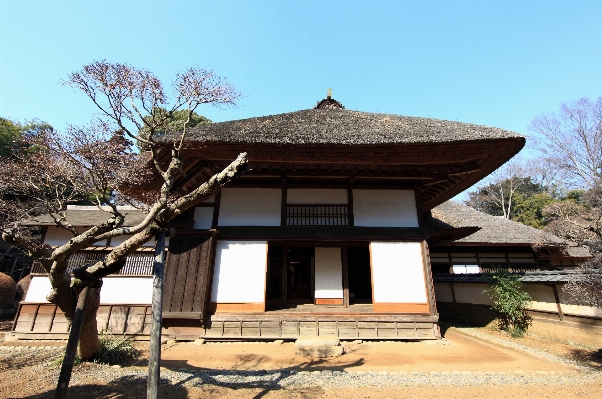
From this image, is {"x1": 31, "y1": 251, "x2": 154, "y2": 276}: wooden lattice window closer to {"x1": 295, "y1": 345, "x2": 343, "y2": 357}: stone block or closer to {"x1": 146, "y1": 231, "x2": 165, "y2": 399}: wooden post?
{"x1": 295, "y1": 345, "x2": 343, "y2": 357}: stone block

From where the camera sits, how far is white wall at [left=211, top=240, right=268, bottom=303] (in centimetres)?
809

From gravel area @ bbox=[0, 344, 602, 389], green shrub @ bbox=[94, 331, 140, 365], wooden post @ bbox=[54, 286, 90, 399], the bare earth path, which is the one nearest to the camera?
wooden post @ bbox=[54, 286, 90, 399]

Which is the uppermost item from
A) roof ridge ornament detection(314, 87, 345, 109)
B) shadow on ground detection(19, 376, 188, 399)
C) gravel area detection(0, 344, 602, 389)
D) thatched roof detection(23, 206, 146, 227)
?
roof ridge ornament detection(314, 87, 345, 109)

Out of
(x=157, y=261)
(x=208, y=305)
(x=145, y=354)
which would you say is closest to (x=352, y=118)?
(x=208, y=305)

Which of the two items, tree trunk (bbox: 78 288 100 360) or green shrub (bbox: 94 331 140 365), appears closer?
tree trunk (bbox: 78 288 100 360)

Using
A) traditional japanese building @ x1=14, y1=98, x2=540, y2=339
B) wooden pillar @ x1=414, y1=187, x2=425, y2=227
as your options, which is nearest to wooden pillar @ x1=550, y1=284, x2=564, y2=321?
traditional japanese building @ x1=14, y1=98, x2=540, y2=339

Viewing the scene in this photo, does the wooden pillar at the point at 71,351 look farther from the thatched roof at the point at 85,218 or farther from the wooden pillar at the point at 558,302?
the wooden pillar at the point at 558,302

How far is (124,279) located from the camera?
946 centimetres

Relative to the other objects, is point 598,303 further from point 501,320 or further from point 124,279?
point 124,279

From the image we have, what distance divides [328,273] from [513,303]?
544 cm

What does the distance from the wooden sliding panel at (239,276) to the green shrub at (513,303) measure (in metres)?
A: 7.09

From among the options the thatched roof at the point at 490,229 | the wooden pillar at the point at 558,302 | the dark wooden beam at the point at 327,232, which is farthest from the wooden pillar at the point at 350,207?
the wooden pillar at the point at 558,302

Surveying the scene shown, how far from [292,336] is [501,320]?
6730 millimetres

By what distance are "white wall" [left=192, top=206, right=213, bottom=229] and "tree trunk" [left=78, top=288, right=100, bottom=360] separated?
3.77m
